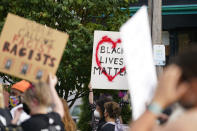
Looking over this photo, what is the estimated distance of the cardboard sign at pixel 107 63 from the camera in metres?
7.50

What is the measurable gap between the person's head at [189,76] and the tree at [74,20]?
5.23m

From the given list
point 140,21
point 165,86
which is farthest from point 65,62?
point 165,86

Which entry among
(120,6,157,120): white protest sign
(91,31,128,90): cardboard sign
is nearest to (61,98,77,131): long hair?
(120,6,157,120): white protest sign

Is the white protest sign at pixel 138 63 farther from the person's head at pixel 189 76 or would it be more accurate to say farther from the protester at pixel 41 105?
the protester at pixel 41 105

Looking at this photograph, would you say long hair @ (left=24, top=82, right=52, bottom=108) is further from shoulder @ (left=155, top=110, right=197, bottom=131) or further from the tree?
the tree

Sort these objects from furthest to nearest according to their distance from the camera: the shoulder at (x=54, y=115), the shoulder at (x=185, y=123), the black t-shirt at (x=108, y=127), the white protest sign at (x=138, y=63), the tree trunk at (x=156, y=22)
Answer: the tree trunk at (x=156, y=22)
the black t-shirt at (x=108, y=127)
the shoulder at (x=54, y=115)
the white protest sign at (x=138, y=63)
the shoulder at (x=185, y=123)

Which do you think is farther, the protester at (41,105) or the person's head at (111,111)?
the person's head at (111,111)

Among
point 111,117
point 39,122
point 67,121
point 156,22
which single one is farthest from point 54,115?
point 156,22

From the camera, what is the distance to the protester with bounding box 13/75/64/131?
10.6 feet

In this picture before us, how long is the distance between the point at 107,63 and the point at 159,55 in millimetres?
849

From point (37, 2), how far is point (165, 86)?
5.57m

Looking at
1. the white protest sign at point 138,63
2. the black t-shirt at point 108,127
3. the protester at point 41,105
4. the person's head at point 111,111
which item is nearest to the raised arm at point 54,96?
the protester at point 41,105

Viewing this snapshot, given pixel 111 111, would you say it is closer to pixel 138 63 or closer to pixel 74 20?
pixel 74 20

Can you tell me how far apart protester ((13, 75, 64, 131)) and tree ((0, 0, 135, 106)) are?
4.06m
